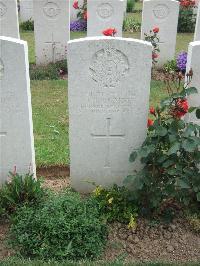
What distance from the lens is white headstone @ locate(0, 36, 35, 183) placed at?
13.4 ft

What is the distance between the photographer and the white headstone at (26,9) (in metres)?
14.5

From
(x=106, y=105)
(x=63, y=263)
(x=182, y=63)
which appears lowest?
(x=63, y=263)

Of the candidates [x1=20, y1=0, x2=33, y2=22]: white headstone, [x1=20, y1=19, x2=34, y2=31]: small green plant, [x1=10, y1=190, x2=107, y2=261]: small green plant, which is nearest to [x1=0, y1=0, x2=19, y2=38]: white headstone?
[x1=20, y1=19, x2=34, y2=31]: small green plant

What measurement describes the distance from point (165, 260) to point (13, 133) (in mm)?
1940

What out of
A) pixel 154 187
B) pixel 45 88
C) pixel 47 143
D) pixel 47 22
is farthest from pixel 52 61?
pixel 154 187

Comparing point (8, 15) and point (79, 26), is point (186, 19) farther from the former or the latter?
point (8, 15)

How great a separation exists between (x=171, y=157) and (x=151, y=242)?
2.75 ft

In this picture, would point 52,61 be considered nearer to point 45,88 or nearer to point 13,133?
point 45,88

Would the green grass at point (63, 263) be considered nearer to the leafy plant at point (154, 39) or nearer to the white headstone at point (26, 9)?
the leafy plant at point (154, 39)

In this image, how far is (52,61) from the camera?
9984mm

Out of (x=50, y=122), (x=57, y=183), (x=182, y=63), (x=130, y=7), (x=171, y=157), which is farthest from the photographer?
(x=130, y=7)

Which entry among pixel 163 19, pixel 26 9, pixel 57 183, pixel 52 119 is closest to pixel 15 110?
pixel 57 183

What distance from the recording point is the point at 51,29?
376 inches

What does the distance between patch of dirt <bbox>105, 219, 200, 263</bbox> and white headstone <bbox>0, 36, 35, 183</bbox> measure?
4.00 ft
